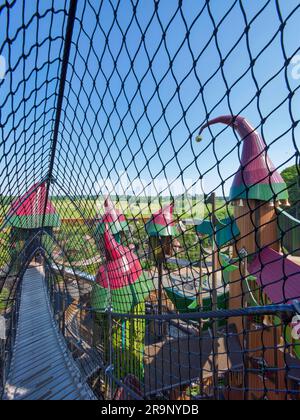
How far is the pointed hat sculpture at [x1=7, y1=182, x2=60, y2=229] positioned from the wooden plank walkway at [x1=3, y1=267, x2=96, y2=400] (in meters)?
1.03

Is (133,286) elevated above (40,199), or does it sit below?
below

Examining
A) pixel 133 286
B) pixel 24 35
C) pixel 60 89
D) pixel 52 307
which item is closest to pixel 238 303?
pixel 133 286

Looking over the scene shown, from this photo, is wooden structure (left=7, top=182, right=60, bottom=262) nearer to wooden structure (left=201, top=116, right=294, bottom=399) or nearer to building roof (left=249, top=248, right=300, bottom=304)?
wooden structure (left=201, top=116, right=294, bottom=399)

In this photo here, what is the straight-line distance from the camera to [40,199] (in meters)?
2.49

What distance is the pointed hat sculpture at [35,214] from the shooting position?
8.08 feet

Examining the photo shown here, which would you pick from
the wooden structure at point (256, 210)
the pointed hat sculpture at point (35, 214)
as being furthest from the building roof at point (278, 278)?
the pointed hat sculpture at point (35, 214)

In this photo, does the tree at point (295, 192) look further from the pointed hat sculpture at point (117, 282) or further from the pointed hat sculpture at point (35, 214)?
the pointed hat sculpture at point (35, 214)

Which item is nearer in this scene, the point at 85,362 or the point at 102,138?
the point at 102,138

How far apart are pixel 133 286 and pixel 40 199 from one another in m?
1.40

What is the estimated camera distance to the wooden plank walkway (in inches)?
55.2

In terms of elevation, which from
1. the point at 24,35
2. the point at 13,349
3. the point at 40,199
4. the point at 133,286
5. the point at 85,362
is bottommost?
the point at 85,362
